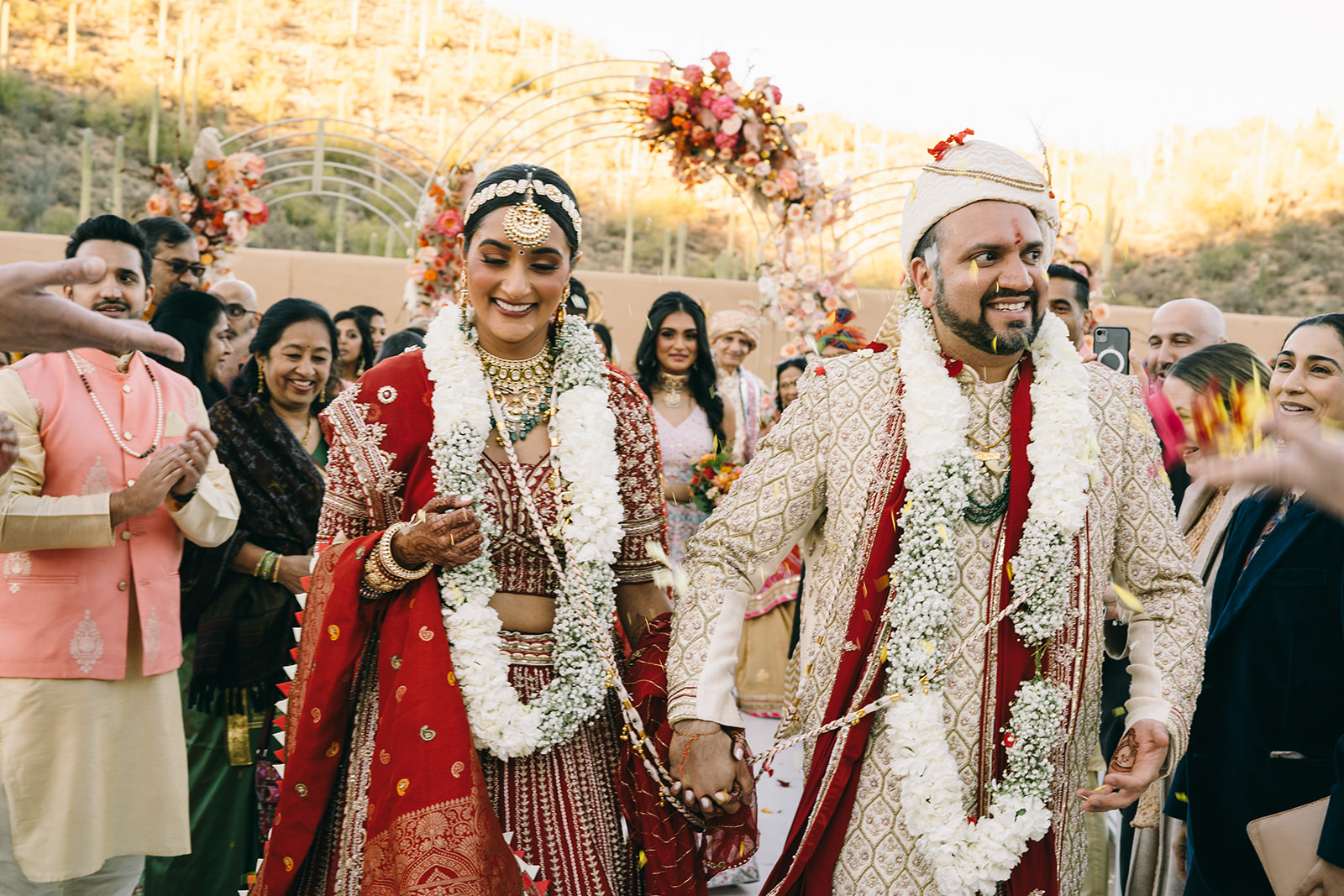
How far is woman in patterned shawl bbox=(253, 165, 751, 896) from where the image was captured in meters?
2.38

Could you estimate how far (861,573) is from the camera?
2350 mm

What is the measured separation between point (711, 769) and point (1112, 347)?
330 centimetres

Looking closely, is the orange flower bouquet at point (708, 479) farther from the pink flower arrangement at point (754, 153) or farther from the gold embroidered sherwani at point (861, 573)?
the gold embroidered sherwani at point (861, 573)

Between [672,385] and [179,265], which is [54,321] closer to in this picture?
[179,265]

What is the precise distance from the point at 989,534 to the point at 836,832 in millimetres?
716

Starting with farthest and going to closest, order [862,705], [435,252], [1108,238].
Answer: [1108,238] → [435,252] → [862,705]

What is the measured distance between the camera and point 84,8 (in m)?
22.6

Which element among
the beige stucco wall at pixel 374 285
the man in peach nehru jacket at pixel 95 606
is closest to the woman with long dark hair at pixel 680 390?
the man in peach nehru jacket at pixel 95 606

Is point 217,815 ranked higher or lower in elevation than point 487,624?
lower

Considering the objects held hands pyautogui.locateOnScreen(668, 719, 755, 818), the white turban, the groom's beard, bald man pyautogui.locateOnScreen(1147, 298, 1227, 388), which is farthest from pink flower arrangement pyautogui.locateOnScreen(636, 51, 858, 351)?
held hands pyautogui.locateOnScreen(668, 719, 755, 818)

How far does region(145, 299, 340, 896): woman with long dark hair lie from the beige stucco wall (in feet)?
26.3

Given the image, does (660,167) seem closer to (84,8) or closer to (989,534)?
(84,8)

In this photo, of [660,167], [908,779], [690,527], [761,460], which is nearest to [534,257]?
[761,460]

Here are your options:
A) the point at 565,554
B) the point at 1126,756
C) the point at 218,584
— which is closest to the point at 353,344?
the point at 218,584
